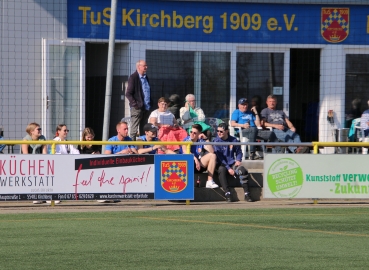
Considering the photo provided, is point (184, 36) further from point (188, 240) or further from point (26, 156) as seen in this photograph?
point (188, 240)

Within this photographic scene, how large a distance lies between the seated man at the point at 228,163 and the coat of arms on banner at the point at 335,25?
584 cm

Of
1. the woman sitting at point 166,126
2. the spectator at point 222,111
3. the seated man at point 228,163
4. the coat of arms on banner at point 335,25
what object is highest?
the coat of arms on banner at point 335,25

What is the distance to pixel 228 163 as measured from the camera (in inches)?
535

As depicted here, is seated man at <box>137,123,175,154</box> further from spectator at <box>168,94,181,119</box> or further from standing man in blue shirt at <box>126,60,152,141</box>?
spectator at <box>168,94,181,119</box>

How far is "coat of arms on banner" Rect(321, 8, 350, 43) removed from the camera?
18.5m

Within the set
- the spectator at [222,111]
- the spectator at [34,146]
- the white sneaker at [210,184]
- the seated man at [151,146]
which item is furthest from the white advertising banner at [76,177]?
the spectator at [222,111]

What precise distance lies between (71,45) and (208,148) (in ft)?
17.0

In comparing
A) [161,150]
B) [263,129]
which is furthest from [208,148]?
[263,129]

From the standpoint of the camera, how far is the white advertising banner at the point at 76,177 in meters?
12.5

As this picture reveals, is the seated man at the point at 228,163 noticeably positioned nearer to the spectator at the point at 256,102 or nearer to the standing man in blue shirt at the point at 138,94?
the standing man in blue shirt at the point at 138,94

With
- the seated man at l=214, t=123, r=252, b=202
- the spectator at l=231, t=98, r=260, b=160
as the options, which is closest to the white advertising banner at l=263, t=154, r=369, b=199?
the seated man at l=214, t=123, r=252, b=202

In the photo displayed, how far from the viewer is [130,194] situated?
12.8 m

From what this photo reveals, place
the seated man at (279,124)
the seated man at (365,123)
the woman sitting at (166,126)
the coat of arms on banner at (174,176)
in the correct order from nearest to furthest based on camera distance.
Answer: the coat of arms on banner at (174,176) → the woman sitting at (166,126) → the seated man at (279,124) → the seated man at (365,123)

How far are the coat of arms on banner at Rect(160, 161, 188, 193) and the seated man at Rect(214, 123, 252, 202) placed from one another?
71 centimetres
